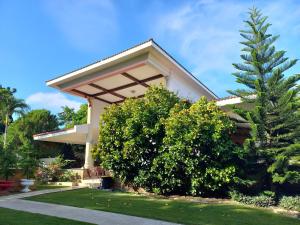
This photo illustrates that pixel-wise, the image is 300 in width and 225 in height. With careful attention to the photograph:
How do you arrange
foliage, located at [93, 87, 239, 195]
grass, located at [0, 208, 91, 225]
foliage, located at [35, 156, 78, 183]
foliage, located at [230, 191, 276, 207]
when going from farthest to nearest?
1. foliage, located at [35, 156, 78, 183]
2. foliage, located at [93, 87, 239, 195]
3. foliage, located at [230, 191, 276, 207]
4. grass, located at [0, 208, 91, 225]

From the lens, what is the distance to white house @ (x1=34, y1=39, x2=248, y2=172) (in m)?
16.8

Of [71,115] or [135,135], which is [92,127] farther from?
[71,115]

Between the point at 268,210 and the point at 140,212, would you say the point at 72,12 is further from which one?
the point at 268,210

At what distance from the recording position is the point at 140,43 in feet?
53.0

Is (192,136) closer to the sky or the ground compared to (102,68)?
closer to the ground

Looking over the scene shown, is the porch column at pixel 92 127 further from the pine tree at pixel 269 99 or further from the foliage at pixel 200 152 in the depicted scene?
the pine tree at pixel 269 99

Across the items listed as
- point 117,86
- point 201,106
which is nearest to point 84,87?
point 117,86

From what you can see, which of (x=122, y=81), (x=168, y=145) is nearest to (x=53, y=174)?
(x=122, y=81)

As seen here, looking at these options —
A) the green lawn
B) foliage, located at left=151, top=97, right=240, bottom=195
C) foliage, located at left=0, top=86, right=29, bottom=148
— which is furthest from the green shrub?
foliage, located at left=0, top=86, right=29, bottom=148

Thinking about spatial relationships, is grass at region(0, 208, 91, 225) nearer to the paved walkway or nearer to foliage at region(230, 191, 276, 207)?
the paved walkway

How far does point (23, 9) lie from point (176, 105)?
22.2 ft

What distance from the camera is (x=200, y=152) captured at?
12773mm

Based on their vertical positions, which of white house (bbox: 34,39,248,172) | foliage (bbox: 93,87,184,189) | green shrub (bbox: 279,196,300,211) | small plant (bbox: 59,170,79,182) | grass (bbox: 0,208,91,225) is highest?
white house (bbox: 34,39,248,172)

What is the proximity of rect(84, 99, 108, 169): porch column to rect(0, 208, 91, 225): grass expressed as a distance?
1372 centimetres
